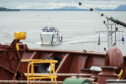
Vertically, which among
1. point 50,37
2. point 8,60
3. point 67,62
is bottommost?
point 50,37

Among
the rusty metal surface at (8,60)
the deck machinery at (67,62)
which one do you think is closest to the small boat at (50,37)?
the deck machinery at (67,62)

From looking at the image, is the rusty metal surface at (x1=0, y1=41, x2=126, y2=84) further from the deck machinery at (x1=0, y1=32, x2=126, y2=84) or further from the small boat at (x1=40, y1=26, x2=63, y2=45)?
the small boat at (x1=40, y1=26, x2=63, y2=45)

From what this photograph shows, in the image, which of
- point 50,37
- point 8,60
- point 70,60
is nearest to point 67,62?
point 70,60

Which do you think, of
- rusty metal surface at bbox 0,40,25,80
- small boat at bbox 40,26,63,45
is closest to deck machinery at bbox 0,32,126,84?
rusty metal surface at bbox 0,40,25,80

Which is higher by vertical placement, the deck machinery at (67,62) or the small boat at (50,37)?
the deck machinery at (67,62)

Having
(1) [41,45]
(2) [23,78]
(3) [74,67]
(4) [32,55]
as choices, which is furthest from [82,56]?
(1) [41,45]

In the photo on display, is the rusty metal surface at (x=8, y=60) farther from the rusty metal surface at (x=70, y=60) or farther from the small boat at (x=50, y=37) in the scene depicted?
the small boat at (x=50, y=37)

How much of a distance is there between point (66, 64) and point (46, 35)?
92.3m

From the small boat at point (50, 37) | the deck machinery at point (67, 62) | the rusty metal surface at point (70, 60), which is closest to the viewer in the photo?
the deck machinery at point (67, 62)

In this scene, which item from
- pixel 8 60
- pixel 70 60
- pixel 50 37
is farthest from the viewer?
pixel 50 37

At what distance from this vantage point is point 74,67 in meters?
15.6

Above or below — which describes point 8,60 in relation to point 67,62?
above

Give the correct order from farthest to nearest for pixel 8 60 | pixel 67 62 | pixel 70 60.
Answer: pixel 70 60, pixel 67 62, pixel 8 60

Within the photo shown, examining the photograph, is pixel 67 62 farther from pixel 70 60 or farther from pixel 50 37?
pixel 50 37
